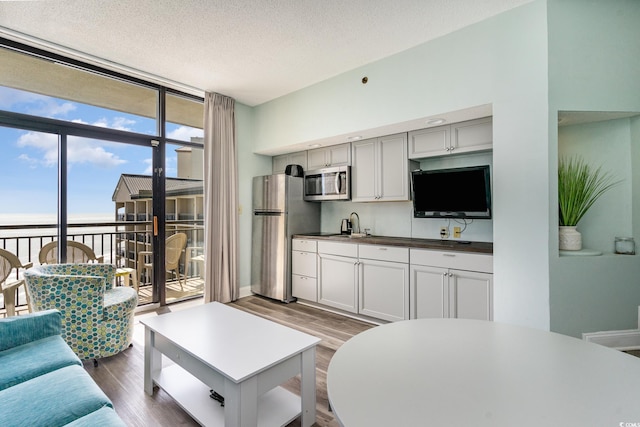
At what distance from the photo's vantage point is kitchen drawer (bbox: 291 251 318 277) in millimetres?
3955

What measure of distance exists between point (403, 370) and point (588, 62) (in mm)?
2909

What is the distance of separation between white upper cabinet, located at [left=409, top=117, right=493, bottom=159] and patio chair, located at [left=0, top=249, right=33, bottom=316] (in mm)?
4143

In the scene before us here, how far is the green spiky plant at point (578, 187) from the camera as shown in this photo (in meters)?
2.51

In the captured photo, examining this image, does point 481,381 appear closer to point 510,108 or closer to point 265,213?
point 510,108

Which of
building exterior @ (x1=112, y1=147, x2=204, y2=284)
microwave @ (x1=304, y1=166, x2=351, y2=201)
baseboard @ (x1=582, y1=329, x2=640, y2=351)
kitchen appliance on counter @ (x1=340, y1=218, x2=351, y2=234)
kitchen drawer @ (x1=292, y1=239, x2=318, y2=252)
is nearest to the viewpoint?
baseboard @ (x1=582, y1=329, x2=640, y2=351)

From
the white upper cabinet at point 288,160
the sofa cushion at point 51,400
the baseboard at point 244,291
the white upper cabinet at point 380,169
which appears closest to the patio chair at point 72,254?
the baseboard at point 244,291

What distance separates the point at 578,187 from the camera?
8.21ft

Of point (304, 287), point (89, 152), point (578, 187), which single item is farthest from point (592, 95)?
point (89, 152)

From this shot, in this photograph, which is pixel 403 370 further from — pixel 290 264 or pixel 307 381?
pixel 290 264

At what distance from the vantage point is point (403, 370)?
83 centimetres

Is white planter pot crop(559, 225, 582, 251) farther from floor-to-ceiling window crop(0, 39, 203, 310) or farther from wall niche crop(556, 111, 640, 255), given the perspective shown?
floor-to-ceiling window crop(0, 39, 203, 310)

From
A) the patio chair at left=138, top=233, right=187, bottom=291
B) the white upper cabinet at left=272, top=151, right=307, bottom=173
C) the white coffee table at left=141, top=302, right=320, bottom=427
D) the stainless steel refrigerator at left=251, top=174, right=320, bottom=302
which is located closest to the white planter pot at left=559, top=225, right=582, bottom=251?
the white coffee table at left=141, top=302, right=320, bottom=427

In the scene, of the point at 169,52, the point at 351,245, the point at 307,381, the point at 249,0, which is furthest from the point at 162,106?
the point at 307,381

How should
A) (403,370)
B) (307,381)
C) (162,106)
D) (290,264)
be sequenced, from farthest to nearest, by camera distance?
(290,264), (162,106), (307,381), (403,370)
